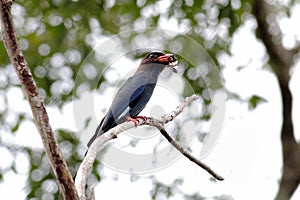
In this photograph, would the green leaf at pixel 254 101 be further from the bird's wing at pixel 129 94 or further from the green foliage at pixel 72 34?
the bird's wing at pixel 129 94

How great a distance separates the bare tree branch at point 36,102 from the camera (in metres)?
2.84

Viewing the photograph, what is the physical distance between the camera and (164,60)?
3.90 m

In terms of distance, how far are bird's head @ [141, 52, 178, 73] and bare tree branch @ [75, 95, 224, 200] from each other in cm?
20

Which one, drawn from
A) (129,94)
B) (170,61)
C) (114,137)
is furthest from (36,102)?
(129,94)

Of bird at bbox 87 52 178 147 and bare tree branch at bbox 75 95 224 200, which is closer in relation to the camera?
bare tree branch at bbox 75 95 224 200

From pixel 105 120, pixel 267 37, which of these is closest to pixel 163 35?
pixel 267 37

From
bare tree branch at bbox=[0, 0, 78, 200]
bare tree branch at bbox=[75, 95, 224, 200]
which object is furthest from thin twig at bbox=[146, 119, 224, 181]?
bare tree branch at bbox=[0, 0, 78, 200]

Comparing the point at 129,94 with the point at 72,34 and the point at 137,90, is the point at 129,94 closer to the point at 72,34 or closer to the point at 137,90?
the point at 137,90

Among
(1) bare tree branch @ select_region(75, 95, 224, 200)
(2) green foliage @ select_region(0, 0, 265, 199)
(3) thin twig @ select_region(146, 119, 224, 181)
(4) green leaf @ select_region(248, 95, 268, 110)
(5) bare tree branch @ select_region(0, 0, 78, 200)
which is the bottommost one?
(4) green leaf @ select_region(248, 95, 268, 110)

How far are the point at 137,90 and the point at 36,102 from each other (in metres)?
1.32

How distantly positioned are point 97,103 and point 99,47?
0.30 m

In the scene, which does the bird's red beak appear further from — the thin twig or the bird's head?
the thin twig

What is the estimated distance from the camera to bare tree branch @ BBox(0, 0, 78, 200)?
112 inches

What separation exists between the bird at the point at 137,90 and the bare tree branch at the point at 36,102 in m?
0.96
